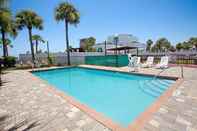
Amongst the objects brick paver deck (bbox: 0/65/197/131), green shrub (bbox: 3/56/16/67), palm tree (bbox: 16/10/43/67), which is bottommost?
brick paver deck (bbox: 0/65/197/131)

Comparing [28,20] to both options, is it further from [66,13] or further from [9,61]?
[9,61]

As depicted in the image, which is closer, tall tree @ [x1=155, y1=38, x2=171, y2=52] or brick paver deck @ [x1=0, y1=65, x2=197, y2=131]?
brick paver deck @ [x1=0, y1=65, x2=197, y2=131]

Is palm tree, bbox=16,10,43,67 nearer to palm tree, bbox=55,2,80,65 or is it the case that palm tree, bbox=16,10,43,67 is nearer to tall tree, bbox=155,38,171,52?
palm tree, bbox=55,2,80,65

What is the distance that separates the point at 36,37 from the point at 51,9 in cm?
1863

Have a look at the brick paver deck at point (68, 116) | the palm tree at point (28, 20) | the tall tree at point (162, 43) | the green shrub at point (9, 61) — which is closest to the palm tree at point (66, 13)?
the palm tree at point (28, 20)

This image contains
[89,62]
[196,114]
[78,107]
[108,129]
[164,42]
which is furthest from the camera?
[164,42]

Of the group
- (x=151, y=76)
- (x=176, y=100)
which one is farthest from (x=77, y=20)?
(x=176, y=100)

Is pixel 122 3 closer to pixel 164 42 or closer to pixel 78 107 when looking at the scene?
pixel 78 107

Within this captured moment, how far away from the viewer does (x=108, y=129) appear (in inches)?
92.7

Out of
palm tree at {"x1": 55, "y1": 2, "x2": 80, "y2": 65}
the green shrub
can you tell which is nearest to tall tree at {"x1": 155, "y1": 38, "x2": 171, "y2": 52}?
palm tree at {"x1": 55, "y1": 2, "x2": 80, "y2": 65}

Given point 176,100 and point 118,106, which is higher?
point 176,100

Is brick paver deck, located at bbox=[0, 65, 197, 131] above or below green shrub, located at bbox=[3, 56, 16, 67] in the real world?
below

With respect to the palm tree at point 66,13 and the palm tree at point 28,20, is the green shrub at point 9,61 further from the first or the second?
the palm tree at point 66,13

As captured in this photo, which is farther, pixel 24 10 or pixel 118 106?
pixel 24 10
